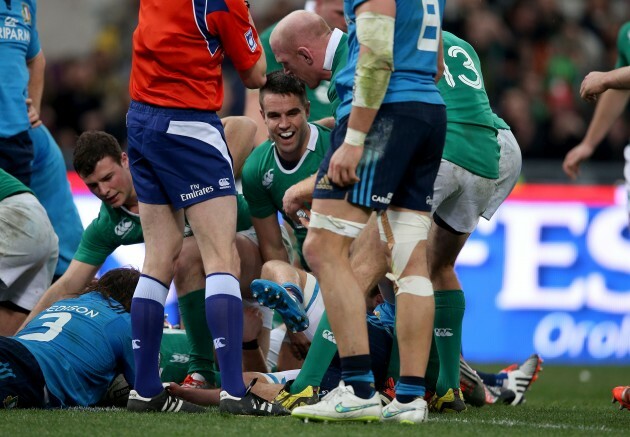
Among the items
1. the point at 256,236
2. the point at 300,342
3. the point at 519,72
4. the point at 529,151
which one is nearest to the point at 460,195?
the point at 300,342

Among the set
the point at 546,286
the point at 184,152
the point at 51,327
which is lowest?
the point at 546,286

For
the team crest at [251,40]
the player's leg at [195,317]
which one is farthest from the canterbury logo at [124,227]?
the team crest at [251,40]

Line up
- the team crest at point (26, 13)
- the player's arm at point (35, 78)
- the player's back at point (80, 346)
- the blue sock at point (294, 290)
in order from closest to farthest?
the player's back at point (80, 346) → the blue sock at point (294, 290) → the team crest at point (26, 13) → the player's arm at point (35, 78)

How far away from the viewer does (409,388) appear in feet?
15.8

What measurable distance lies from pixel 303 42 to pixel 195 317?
1710 millimetres

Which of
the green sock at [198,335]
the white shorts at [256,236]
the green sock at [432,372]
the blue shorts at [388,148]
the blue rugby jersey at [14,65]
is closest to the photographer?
the blue shorts at [388,148]

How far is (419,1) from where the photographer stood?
189 inches

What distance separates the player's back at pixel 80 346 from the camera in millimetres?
5453

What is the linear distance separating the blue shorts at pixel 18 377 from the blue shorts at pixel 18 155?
204cm

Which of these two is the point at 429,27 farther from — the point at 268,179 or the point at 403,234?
the point at 268,179

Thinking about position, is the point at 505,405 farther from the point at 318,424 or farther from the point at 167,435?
the point at 167,435

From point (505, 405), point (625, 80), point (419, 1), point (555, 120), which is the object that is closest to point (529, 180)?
point (555, 120)

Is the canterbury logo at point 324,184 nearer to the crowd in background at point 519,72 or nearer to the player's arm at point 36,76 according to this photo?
the player's arm at point 36,76

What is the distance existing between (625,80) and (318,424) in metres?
2.30
